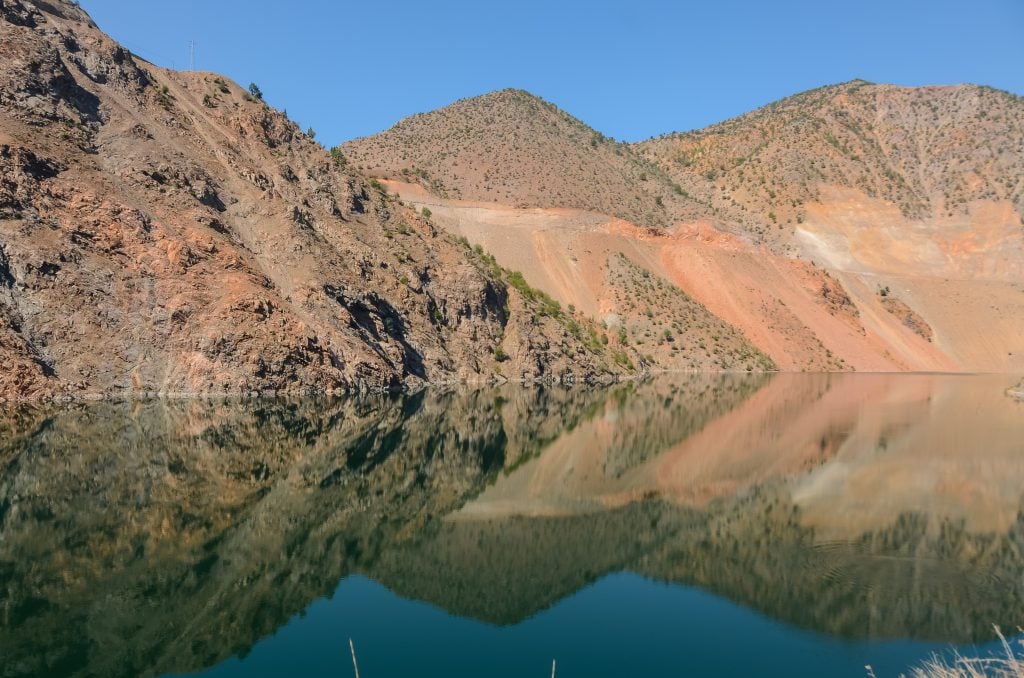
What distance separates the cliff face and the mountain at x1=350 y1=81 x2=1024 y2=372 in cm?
2204

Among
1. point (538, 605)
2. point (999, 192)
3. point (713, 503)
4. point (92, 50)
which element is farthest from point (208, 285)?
point (999, 192)

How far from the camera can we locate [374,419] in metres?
31.7

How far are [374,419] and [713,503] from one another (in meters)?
15.8

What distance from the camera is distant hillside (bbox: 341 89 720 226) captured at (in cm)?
9962

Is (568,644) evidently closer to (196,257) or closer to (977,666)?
(977,666)

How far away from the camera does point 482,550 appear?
50.7 feet

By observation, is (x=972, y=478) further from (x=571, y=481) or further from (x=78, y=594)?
(x=78, y=594)

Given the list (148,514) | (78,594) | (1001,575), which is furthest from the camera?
(148,514)

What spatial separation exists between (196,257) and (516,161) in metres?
71.3

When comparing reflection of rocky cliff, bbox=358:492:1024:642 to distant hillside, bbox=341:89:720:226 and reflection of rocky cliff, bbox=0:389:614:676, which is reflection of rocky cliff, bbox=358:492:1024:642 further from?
distant hillside, bbox=341:89:720:226

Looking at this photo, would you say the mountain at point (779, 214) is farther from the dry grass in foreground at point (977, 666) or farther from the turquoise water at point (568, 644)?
the dry grass in foreground at point (977, 666)

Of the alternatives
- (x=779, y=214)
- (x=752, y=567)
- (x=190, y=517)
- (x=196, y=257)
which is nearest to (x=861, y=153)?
(x=779, y=214)

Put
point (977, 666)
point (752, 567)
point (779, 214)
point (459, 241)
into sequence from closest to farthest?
point (977, 666), point (752, 567), point (459, 241), point (779, 214)

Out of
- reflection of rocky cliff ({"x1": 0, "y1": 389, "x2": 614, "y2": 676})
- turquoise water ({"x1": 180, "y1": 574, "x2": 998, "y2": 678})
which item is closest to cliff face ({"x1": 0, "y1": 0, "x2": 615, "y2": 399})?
reflection of rocky cliff ({"x1": 0, "y1": 389, "x2": 614, "y2": 676})
